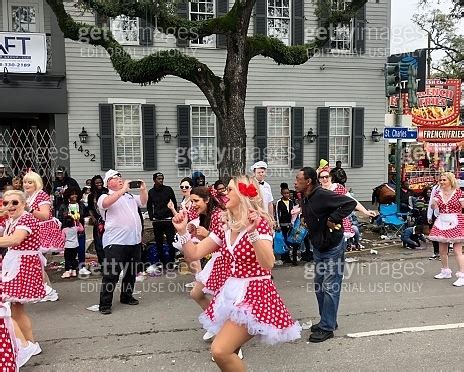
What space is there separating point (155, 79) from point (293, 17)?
247 inches

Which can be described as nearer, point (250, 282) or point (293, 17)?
point (250, 282)

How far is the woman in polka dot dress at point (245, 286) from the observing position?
3203 millimetres

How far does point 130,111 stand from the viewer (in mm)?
13367

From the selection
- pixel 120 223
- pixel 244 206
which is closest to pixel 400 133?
pixel 120 223

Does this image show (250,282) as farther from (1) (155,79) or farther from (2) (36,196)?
(1) (155,79)

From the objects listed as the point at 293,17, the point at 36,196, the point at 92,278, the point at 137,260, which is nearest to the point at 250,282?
the point at 137,260

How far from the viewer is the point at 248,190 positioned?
129 inches

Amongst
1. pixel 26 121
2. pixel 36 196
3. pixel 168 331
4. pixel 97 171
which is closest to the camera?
pixel 168 331

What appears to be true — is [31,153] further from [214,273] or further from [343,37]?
[214,273]

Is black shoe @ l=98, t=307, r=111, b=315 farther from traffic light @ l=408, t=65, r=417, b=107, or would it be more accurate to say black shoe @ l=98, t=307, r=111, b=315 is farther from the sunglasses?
traffic light @ l=408, t=65, r=417, b=107

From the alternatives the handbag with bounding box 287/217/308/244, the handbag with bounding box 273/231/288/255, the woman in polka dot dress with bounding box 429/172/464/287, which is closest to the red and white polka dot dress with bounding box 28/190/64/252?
the handbag with bounding box 273/231/288/255

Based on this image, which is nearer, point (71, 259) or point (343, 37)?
point (71, 259)

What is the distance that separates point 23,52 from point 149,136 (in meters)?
3.86

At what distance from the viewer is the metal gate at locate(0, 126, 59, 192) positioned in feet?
42.6
